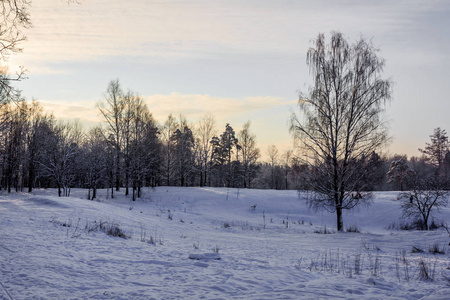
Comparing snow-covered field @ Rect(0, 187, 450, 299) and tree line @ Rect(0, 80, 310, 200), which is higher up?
tree line @ Rect(0, 80, 310, 200)

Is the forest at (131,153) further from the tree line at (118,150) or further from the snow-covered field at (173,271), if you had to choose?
the snow-covered field at (173,271)

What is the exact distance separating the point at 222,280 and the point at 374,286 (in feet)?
8.86

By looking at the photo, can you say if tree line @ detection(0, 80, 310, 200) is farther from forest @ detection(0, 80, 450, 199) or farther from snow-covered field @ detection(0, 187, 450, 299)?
snow-covered field @ detection(0, 187, 450, 299)

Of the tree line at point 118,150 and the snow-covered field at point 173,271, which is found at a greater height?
the tree line at point 118,150

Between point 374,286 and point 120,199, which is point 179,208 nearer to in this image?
point 120,199

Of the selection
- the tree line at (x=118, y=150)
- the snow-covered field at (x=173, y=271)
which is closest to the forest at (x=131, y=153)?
the tree line at (x=118, y=150)

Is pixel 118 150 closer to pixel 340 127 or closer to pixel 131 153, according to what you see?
pixel 131 153

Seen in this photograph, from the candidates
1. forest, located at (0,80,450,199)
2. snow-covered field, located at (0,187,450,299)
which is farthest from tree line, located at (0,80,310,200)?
snow-covered field, located at (0,187,450,299)

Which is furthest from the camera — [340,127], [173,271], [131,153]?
[131,153]

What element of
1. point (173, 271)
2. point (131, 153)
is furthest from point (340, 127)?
point (131, 153)

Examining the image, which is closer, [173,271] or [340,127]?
[173,271]

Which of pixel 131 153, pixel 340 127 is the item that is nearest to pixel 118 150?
pixel 131 153

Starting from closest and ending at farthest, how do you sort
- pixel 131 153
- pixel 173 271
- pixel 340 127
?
pixel 173 271 < pixel 340 127 < pixel 131 153

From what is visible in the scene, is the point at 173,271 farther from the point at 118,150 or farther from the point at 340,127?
the point at 118,150
